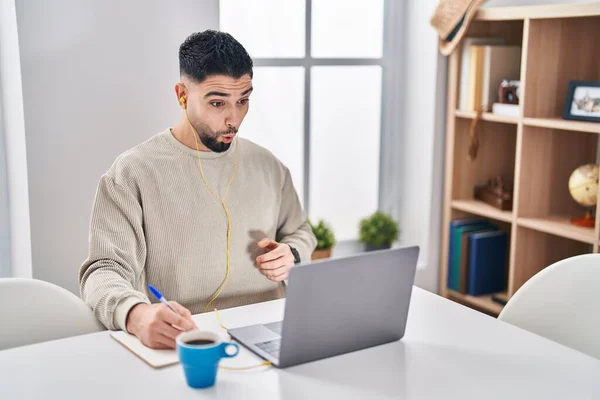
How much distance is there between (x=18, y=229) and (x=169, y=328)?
1288 millimetres

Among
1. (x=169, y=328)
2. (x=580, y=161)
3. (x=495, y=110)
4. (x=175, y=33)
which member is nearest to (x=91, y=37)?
(x=175, y=33)

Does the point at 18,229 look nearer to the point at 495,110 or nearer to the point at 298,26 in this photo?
the point at 298,26

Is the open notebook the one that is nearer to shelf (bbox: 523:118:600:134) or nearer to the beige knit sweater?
the beige knit sweater

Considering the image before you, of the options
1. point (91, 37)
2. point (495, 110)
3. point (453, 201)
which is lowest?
point (453, 201)

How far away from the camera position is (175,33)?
2637 millimetres

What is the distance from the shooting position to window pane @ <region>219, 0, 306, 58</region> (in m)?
3.03

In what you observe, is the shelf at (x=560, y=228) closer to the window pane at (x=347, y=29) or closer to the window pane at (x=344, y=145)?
the window pane at (x=344, y=145)

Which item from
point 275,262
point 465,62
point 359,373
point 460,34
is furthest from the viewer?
point 465,62

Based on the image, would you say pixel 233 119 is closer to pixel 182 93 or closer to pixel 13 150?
pixel 182 93

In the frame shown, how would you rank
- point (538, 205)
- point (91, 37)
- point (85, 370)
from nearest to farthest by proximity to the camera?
point (85, 370), point (91, 37), point (538, 205)

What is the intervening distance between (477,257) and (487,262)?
59 millimetres

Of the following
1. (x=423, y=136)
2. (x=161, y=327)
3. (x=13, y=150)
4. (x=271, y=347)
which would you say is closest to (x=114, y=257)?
(x=161, y=327)

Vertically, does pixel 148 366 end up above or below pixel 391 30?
below

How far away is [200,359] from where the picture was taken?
126cm
